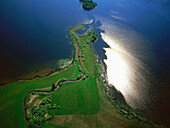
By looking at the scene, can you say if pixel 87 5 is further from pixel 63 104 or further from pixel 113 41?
pixel 63 104

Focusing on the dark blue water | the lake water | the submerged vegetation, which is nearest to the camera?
the submerged vegetation

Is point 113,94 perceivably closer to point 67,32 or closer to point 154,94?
point 154,94

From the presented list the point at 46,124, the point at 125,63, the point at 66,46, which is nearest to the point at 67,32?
the point at 66,46

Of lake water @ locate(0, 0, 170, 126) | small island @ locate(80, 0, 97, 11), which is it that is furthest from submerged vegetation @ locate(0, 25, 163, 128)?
small island @ locate(80, 0, 97, 11)

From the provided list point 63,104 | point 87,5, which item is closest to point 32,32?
point 63,104

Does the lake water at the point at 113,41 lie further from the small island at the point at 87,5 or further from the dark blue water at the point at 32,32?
the small island at the point at 87,5

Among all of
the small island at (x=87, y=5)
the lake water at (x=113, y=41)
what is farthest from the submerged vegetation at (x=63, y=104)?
the small island at (x=87, y=5)

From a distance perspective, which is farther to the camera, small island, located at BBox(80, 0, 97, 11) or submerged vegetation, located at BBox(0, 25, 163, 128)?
small island, located at BBox(80, 0, 97, 11)

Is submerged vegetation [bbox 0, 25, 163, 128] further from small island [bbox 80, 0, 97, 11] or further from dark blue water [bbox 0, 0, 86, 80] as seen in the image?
small island [bbox 80, 0, 97, 11]
